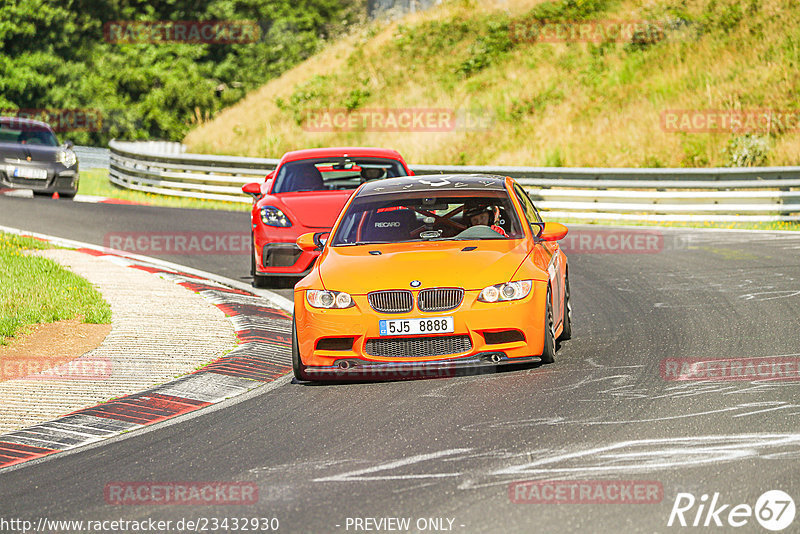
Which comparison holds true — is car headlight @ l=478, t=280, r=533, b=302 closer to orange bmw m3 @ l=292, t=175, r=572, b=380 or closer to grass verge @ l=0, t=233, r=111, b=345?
orange bmw m3 @ l=292, t=175, r=572, b=380

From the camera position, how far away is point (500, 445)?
650cm

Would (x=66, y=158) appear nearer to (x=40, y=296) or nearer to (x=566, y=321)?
(x=40, y=296)

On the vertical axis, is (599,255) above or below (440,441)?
below

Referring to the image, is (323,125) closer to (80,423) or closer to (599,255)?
(599,255)

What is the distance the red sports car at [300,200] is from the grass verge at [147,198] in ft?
32.6

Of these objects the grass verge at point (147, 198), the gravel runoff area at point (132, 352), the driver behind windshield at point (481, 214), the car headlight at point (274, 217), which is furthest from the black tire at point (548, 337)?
the grass verge at point (147, 198)

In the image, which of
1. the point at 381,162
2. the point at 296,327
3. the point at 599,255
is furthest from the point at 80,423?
the point at 599,255

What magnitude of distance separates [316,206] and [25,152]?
42.6ft

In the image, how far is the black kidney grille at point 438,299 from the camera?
823cm

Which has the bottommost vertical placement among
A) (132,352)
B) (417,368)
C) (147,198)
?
(147,198)

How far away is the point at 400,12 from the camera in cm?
5022

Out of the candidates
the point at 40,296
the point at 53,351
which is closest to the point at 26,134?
the point at 40,296

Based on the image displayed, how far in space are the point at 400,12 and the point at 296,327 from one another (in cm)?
4320

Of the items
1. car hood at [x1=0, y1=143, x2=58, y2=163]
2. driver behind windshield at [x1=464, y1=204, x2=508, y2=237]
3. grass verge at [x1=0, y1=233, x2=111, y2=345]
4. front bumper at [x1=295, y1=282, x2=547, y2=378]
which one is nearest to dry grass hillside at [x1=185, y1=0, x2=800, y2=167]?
car hood at [x1=0, y1=143, x2=58, y2=163]
